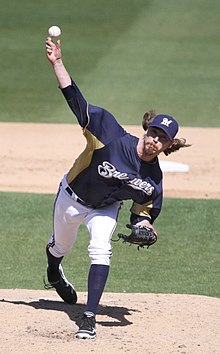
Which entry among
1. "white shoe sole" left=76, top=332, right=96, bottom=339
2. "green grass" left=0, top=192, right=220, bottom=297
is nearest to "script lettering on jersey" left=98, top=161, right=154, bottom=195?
"white shoe sole" left=76, top=332, right=96, bottom=339

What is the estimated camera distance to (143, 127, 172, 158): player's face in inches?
241

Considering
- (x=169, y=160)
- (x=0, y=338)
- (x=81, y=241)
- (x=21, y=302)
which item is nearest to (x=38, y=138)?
(x=169, y=160)

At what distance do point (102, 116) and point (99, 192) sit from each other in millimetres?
520

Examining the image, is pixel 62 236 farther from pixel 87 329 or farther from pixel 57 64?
pixel 57 64

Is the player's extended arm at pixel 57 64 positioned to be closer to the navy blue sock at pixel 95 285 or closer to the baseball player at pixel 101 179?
the baseball player at pixel 101 179

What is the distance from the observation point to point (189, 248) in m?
9.77

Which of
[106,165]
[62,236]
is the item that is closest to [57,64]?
[106,165]

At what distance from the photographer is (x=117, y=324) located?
649 cm

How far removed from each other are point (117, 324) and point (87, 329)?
21.9 inches

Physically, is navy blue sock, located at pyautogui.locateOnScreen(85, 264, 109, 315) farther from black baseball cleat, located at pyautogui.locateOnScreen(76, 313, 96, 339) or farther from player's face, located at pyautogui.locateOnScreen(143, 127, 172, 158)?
player's face, located at pyautogui.locateOnScreen(143, 127, 172, 158)

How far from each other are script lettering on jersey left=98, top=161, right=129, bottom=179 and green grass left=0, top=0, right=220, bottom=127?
11444 mm

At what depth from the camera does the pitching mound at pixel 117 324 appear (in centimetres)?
580

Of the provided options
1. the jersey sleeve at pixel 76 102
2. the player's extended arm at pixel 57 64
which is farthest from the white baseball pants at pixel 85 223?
the player's extended arm at pixel 57 64

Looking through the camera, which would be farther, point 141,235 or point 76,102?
point 141,235
